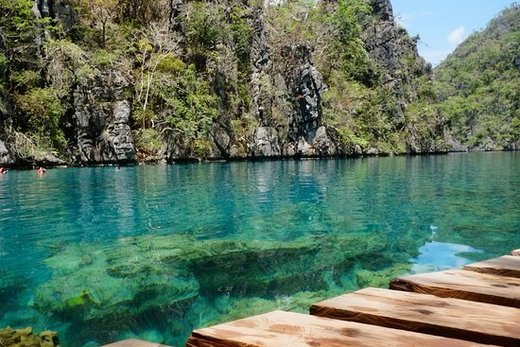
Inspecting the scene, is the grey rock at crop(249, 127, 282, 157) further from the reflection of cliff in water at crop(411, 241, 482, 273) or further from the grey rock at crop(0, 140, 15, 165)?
the reflection of cliff in water at crop(411, 241, 482, 273)

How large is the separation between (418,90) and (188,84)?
52.4 metres

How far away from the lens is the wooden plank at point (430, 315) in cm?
147

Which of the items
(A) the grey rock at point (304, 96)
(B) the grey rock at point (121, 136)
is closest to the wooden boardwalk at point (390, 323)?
(B) the grey rock at point (121, 136)

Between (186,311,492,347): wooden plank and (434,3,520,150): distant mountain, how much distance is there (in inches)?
3210

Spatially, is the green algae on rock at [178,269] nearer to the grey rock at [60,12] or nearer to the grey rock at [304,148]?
the grey rock at [60,12]

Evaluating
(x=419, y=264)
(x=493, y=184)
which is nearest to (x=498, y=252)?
(x=419, y=264)

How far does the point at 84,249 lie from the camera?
321 inches

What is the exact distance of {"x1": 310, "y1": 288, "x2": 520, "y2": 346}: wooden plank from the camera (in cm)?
147

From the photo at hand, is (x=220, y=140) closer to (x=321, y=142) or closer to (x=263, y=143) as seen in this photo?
(x=263, y=143)

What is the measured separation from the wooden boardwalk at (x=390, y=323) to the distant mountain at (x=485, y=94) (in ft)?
266

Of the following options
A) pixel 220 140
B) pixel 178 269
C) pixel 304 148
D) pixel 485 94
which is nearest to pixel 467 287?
pixel 178 269

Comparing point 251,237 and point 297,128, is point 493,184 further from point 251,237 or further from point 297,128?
point 297,128

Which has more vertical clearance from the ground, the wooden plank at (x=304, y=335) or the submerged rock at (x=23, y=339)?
the wooden plank at (x=304, y=335)

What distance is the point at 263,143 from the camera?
139 ft
